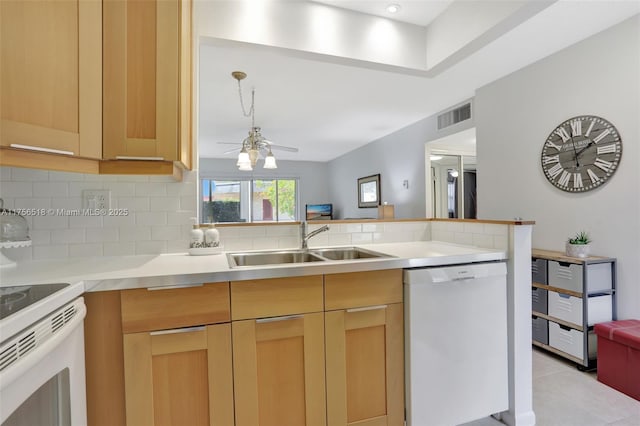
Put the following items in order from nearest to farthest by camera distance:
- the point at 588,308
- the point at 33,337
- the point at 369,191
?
the point at 33,337
the point at 588,308
the point at 369,191

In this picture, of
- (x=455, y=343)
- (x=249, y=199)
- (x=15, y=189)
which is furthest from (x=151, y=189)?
(x=249, y=199)

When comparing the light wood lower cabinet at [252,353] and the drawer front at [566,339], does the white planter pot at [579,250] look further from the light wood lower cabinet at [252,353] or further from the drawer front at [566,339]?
the light wood lower cabinet at [252,353]

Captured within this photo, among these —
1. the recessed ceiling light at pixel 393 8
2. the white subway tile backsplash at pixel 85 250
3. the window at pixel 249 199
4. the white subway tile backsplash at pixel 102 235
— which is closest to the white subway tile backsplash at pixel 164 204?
the white subway tile backsplash at pixel 102 235

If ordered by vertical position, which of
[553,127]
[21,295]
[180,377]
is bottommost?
[180,377]

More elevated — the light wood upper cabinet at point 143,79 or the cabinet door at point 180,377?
the light wood upper cabinet at point 143,79

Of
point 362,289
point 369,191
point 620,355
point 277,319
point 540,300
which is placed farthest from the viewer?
point 369,191

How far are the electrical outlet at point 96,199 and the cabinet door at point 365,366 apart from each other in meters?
1.25

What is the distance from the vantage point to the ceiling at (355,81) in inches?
83.7

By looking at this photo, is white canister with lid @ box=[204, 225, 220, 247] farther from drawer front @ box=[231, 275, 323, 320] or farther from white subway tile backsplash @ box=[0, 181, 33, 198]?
white subway tile backsplash @ box=[0, 181, 33, 198]

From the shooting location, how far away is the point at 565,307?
88.2 inches

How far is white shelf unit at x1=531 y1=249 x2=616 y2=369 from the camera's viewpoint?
2.13 meters

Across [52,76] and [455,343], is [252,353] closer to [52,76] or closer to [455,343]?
[455,343]

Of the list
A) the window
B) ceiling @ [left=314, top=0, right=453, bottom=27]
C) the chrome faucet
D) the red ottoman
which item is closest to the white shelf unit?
the red ottoman

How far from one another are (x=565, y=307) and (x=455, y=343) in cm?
138
